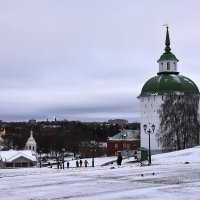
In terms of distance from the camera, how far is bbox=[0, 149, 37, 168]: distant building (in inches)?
2778

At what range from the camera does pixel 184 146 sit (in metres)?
53.3

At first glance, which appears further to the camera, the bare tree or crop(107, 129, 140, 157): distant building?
crop(107, 129, 140, 157): distant building

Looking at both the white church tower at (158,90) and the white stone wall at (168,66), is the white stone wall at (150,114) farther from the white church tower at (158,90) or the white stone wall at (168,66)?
the white stone wall at (168,66)

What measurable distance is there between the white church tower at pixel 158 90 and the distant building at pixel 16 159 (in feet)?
59.9

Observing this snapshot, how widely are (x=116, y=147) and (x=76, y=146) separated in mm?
35985

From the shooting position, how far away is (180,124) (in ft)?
177

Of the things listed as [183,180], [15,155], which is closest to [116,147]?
[15,155]

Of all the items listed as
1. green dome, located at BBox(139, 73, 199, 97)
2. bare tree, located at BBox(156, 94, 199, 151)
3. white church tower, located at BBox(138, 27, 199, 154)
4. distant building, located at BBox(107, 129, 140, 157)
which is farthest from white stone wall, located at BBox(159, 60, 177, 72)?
distant building, located at BBox(107, 129, 140, 157)

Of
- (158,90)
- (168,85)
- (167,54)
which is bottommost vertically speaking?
(158,90)

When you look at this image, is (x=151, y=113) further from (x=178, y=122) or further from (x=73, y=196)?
(x=73, y=196)

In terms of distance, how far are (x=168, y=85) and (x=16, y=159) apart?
86.0 ft

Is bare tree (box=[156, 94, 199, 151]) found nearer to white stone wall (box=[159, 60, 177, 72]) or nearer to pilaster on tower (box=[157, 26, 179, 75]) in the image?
pilaster on tower (box=[157, 26, 179, 75])

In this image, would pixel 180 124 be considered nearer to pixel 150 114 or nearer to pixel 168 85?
A: pixel 168 85

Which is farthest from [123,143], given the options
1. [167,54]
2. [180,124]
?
[180,124]
